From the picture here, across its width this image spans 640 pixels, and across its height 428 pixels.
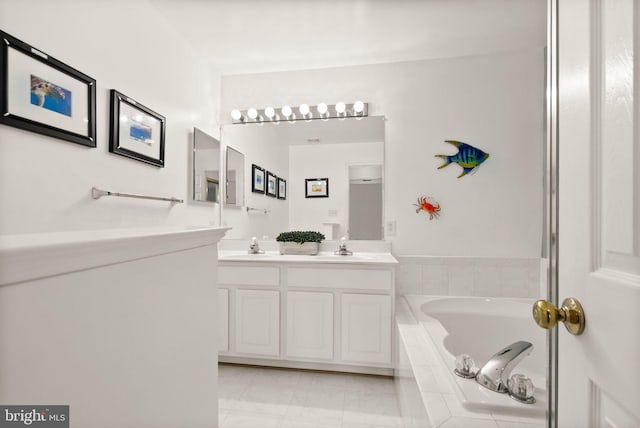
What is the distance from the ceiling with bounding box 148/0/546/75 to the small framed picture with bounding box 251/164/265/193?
913 millimetres

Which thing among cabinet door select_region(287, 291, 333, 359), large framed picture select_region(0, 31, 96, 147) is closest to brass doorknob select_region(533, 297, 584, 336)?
cabinet door select_region(287, 291, 333, 359)

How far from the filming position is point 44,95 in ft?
4.08

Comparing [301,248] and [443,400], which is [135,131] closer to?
[301,248]

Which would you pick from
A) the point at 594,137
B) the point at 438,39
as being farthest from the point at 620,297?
the point at 438,39

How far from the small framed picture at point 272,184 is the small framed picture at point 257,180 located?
57 mm

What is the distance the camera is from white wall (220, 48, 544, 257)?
2357 mm

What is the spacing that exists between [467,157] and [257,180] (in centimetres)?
178

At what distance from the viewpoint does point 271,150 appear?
2.73 m

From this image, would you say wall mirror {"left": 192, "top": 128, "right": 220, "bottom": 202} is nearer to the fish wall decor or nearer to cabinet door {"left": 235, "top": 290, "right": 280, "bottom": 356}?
cabinet door {"left": 235, "top": 290, "right": 280, "bottom": 356}

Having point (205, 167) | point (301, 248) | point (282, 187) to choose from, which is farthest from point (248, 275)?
point (205, 167)

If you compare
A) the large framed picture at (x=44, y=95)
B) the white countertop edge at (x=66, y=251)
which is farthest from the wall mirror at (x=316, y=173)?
the white countertop edge at (x=66, y=251)

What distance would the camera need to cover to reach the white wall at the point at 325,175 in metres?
2.58

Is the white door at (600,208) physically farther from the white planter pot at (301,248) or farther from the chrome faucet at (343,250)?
the white planter pot at (301,248)

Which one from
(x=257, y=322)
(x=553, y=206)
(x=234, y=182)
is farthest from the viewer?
(x=234, y=182)
